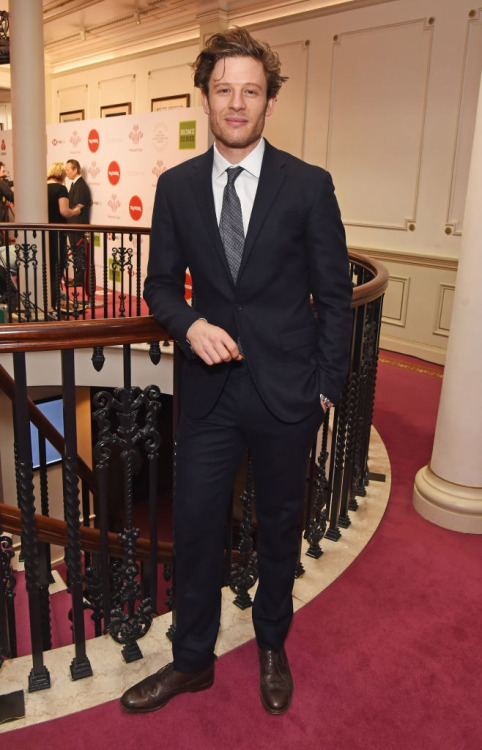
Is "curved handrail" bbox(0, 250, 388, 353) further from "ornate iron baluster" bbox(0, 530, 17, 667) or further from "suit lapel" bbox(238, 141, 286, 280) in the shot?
"ornate iron baluster" bbox(0, 530, 17, 667)

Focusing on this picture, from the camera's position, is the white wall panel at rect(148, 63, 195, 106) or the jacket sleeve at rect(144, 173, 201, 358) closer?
the jacket sleeve at rect(144, 173, 201, 358)

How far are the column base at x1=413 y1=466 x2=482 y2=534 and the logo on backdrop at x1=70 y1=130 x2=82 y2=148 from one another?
8.30 meters

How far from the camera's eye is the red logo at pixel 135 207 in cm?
827

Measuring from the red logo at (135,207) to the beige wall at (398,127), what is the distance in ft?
6.54

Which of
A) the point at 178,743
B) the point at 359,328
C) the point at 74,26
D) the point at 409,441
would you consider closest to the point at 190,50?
the point at 74,26

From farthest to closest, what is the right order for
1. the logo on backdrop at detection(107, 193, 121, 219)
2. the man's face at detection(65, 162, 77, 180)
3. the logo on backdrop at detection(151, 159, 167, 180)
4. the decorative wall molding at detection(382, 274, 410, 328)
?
1. the man's face at detection(65, 162, 77, 180)
2. the logo on backdrop at detection(107, 193, 121, 219)
3. the logo on backdrop at detection(151, 159, 167, 180)
4. the decorative wall molding at detection(382, 274, 410, 328)

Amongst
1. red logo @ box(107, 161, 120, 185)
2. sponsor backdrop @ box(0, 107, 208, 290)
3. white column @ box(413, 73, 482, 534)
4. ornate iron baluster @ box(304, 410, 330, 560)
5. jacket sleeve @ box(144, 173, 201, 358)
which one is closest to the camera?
jacket sleeve @ box(144, 173, 201, 358)

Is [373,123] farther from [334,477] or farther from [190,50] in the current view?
[334,477]

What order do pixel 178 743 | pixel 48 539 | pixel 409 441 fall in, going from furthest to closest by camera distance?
1. pixel 409 441
2. pixel 48 539
3. pixel 178 743

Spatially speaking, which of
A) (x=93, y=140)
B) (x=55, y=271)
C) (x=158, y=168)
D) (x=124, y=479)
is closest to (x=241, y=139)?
(x=124, y=479)

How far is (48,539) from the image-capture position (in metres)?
2.47

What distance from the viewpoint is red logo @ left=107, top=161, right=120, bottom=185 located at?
8.56m

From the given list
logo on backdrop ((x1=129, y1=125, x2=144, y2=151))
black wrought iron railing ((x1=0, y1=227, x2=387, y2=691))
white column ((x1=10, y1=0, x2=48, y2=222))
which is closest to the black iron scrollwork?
black wrought iron railing ((x1=0, y1=227, x2=387, y2=691))

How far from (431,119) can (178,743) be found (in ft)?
19.7
